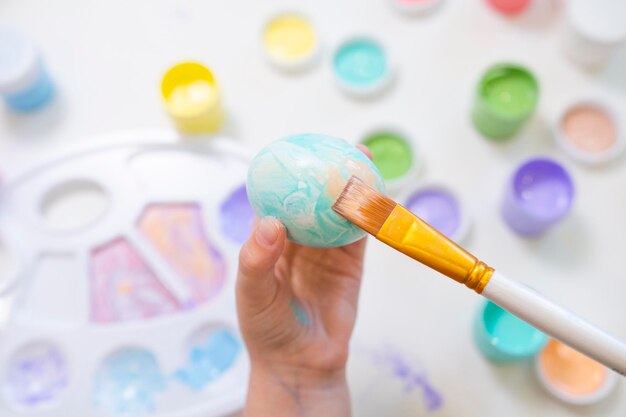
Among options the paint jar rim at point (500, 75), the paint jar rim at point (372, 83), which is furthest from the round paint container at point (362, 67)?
the paint jar rim at point (500, 75)

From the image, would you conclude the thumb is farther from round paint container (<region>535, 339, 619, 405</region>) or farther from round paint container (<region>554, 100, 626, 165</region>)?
round paint container (<region>554, 100, 626, 165</region>)

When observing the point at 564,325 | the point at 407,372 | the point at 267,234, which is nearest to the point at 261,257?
the point at 267,234

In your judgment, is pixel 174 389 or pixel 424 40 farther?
pixel 424 40

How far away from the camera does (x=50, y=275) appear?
110 cm

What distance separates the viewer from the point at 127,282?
1090 millimetres

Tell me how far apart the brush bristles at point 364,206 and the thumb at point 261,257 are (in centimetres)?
7

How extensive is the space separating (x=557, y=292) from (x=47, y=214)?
913 mm

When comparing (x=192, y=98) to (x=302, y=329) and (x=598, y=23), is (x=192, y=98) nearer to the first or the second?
(x=302, y=329)

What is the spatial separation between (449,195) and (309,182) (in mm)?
Result: 480

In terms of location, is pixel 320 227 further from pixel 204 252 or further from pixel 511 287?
pixel 204 252

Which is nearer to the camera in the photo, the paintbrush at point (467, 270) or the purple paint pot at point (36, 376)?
the paintbrush at point (467, 270)

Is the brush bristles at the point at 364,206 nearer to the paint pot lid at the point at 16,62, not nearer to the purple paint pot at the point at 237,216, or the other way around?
the purple paint pot at the point at 237,216

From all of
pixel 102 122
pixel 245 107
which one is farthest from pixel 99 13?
pixel 245 107

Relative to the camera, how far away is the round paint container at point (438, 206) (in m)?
1.09
